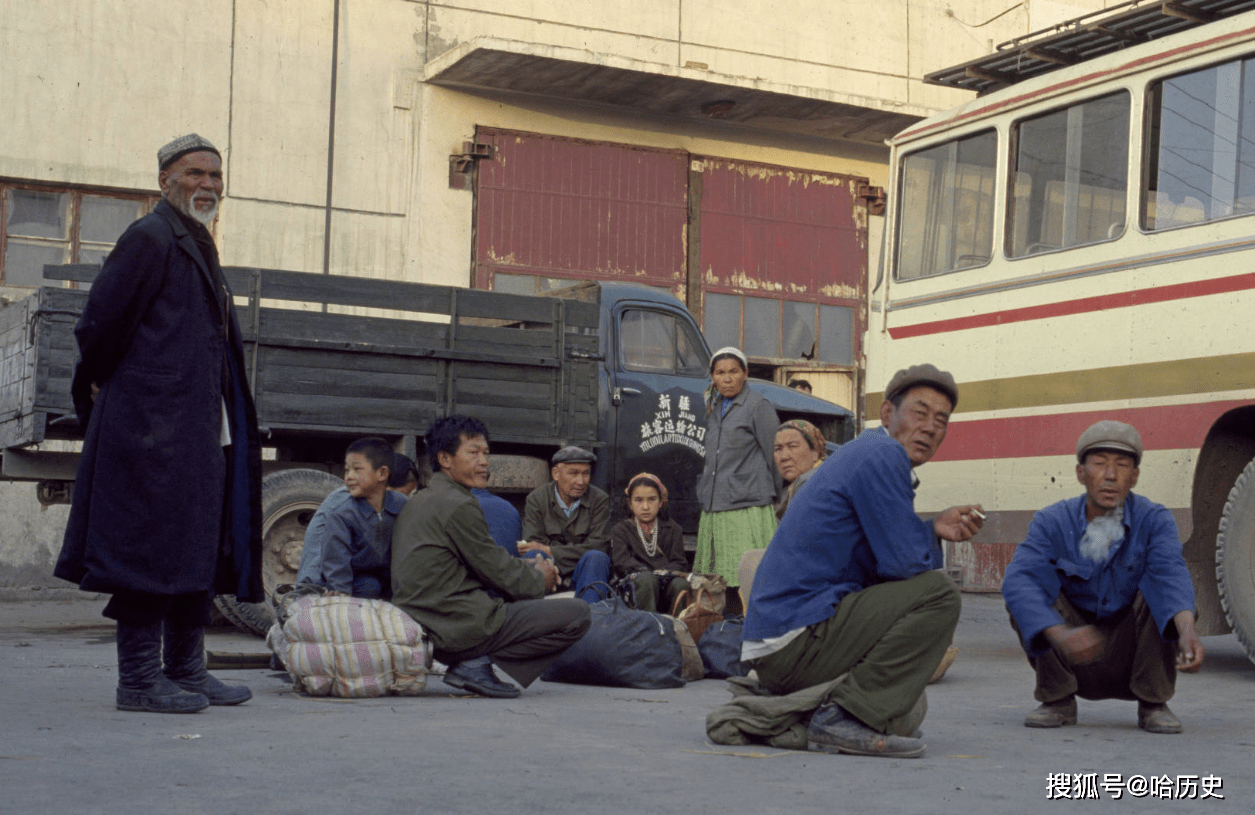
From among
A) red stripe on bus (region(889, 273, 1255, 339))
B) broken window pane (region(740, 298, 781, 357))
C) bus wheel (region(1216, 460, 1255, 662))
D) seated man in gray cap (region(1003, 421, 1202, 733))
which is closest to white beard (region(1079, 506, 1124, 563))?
seated man in gray cap (region(1003, 421, 1202, 733))

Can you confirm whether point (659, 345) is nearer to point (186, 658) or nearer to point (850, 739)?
point (186, 658)

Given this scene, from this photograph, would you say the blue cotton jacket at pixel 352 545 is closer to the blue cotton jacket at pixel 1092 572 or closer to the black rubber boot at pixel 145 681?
the black rubber boot at pixel 145 681

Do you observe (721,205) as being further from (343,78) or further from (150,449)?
(150,449)

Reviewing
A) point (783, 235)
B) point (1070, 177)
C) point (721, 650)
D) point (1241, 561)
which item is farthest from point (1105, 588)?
point (783, 235)

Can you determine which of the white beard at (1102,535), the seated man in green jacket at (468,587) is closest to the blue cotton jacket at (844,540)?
the white beard at (1102,535)

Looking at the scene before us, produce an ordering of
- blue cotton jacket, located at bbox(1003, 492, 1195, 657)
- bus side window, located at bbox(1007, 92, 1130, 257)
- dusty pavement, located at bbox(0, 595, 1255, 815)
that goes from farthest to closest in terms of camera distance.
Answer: bus side window, located at bbox(1007, 92, 1130, 257) < blue cotton jacket, located at bbox(1003, 492, 1195, 657) < dusty pavement, located at bbox(0, 595, 1255, 815)

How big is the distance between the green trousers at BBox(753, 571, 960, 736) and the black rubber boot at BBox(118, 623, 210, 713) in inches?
81.3

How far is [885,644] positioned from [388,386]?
4.93m

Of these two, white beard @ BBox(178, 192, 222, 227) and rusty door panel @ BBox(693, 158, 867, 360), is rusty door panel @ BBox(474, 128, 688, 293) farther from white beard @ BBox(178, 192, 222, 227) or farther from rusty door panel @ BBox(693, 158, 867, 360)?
white beard @ BBox(178, 192, 222, 227)

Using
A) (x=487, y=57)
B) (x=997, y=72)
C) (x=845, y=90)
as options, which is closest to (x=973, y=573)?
(x=997, y=72)

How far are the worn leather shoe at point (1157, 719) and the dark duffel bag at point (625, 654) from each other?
2.14 metres

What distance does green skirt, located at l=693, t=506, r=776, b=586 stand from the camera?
26.9ft

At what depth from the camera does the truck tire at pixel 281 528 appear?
8641mm

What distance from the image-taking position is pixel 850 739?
4.42 m
